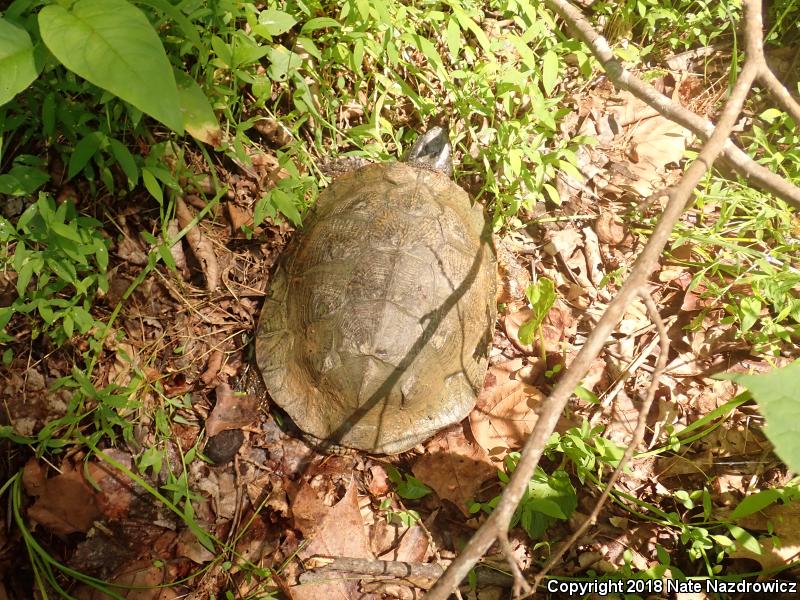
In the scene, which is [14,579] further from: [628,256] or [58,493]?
[628,256]

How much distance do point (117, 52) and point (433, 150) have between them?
7.13ft

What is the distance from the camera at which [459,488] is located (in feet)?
8.51

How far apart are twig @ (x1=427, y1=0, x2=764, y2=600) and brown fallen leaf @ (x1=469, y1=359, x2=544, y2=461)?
160cm

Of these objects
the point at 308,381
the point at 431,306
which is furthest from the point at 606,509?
the point at 308,381

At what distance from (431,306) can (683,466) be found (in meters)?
1.59

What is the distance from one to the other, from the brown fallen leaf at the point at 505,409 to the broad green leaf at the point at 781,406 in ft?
5.52

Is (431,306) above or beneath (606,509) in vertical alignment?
above

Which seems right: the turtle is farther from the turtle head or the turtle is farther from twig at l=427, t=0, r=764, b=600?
twig at l=427, t=0, r=764, b=600

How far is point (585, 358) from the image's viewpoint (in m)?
1.10

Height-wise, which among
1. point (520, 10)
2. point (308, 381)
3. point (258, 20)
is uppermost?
point (520, 10)

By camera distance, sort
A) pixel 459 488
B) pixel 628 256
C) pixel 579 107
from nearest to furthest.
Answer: pixel 459 488 → pixel 628 256 → pixel 579 107

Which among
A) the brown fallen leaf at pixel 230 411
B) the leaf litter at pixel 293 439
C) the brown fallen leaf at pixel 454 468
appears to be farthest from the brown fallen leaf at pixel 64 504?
the brown fallen leaf at pixel 454 468

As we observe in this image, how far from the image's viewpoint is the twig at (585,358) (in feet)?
3.02

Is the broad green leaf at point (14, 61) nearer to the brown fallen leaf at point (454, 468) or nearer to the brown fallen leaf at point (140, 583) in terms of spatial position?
the brown fallen leaf at point (140, 583)
